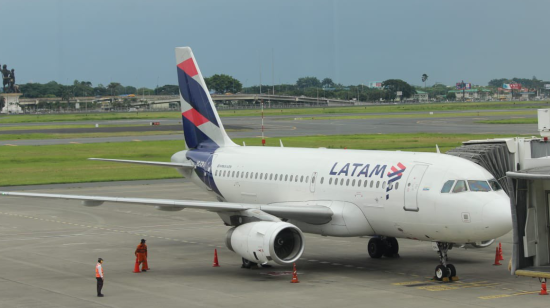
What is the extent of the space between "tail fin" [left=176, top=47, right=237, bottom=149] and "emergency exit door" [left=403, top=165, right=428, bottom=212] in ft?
43.3

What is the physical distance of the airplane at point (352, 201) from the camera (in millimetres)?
25828

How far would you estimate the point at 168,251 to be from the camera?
34438 mm

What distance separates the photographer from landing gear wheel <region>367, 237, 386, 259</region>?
31328mm

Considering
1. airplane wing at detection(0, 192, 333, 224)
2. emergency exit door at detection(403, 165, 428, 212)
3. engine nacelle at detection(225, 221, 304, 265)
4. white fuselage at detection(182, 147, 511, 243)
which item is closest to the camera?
white fuselage at detection(182, 147, 511, 243)

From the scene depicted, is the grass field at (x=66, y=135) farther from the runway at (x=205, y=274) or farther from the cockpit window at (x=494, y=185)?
the cockpit window at (x=494, y=185)

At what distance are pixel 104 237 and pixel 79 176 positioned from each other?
27843 millimetres

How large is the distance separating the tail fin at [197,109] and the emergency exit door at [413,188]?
13.2 metres

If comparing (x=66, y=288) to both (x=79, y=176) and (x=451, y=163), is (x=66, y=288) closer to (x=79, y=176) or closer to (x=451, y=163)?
(x=451, y=163)

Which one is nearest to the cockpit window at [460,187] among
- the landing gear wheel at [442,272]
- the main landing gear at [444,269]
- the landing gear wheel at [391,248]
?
the main landing gear at [444,269]

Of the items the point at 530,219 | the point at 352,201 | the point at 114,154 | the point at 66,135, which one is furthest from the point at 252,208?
the point at 66,135

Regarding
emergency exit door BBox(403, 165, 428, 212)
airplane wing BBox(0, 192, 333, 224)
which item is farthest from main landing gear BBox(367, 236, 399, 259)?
emergency exit door BBox(403, 165, 428, 212)

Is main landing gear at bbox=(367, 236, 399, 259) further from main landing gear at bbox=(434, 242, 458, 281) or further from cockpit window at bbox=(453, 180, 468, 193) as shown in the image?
cockpit window at bbox=(453, 180, 468, 193)

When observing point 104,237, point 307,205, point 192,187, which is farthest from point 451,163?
point 192,187

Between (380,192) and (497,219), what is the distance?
4372mm
